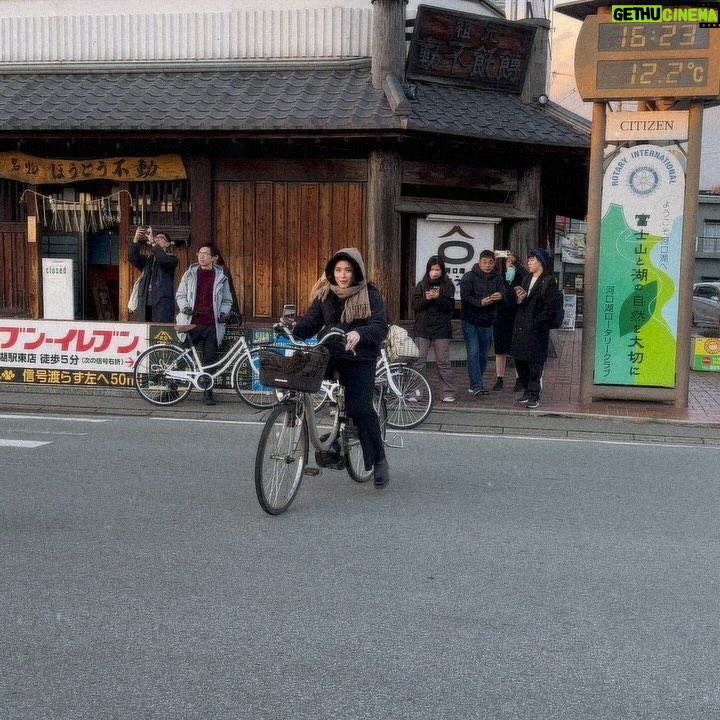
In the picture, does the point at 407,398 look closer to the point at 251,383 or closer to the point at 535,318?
the point at 535,318

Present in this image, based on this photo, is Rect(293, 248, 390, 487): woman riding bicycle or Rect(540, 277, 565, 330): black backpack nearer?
Rect(293, 248, 390, 487): woman riding bicycle

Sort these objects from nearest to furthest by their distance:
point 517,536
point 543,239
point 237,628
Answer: point 237,628
point 517,536
point 543,239

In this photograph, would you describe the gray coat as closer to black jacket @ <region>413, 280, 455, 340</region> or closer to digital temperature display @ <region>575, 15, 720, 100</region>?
black jacket @ <region>413, 280, 455, 340</region>

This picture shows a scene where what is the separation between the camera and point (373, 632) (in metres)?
4.04

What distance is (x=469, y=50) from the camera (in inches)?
577

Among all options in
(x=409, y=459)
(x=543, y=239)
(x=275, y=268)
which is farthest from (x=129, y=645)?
(x=543, y=239)

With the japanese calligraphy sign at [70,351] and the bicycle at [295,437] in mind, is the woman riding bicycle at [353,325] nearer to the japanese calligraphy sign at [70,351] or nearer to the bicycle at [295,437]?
the bicycle at [295,437]

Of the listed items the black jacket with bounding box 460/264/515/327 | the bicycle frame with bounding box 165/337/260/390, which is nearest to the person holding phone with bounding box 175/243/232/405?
the bicycle frame with bounding box 165/337/260/390

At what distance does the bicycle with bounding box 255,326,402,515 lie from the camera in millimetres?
5676

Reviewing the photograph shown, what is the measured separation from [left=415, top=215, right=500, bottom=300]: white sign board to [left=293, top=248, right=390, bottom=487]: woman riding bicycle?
25.5ft

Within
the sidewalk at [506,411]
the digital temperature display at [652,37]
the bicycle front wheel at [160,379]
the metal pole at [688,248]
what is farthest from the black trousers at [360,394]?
the digital temperature display at [652,37]

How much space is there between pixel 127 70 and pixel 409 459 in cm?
1002

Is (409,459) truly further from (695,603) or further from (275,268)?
(275,268)

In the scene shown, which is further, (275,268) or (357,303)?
(275,268)
